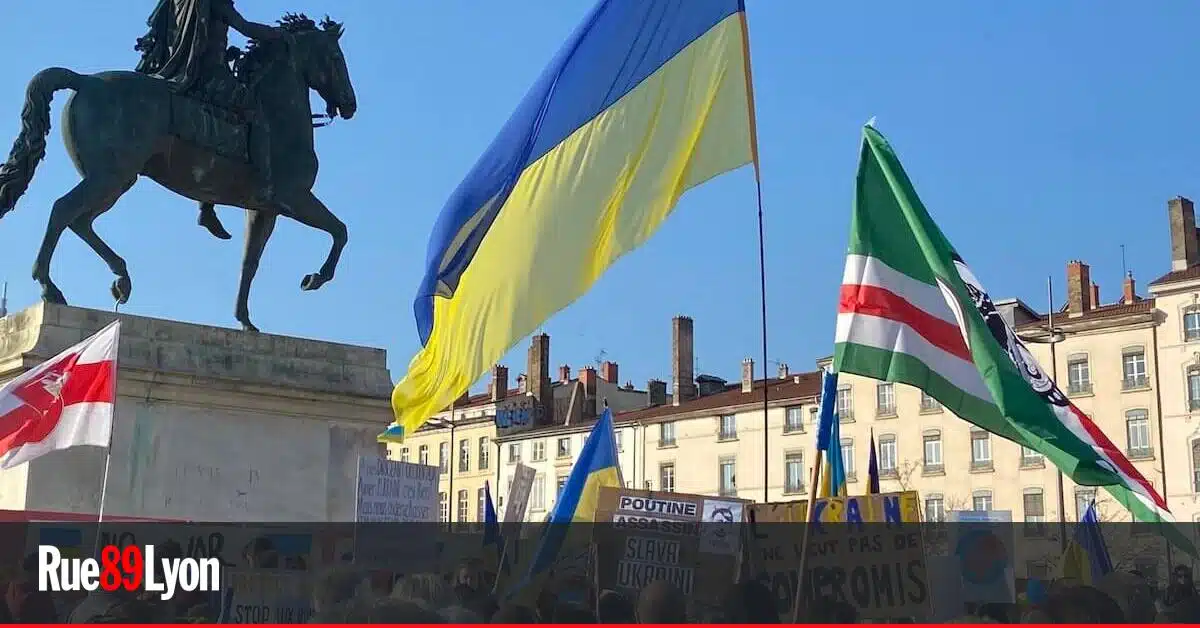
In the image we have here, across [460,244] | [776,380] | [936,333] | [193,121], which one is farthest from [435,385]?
[776,380]

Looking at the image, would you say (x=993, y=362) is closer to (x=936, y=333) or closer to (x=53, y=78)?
(x=936, y=333)

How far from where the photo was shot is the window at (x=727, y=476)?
74.9 meters

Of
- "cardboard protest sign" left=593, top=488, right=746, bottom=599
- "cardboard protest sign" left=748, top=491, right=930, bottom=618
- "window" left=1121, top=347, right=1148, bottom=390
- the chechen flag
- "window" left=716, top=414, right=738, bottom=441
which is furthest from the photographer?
"window" left=716, top=414, right=738, bottom=441

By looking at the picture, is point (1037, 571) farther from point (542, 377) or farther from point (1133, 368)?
point (542, 377)

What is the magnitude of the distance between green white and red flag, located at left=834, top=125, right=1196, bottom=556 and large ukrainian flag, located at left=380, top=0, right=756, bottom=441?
1.07 m

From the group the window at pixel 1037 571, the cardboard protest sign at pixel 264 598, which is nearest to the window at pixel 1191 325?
the window at pixel 1037 571

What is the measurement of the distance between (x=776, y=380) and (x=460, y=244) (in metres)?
72.9

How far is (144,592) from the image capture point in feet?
29.4

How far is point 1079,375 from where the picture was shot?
65.3 metres

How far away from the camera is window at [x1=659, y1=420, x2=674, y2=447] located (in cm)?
7794

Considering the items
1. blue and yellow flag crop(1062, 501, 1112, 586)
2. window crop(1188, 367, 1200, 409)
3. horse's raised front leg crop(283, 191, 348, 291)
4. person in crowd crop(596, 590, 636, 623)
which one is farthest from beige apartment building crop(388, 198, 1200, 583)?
person in crowd crop(596, 590, 636, 623)

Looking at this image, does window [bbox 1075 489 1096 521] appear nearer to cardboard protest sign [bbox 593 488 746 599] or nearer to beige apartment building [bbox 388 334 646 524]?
beige apartment building [bbox 388 334 646 524]

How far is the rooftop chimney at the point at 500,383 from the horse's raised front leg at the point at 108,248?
7425cm

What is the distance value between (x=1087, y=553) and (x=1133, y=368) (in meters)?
50.5
